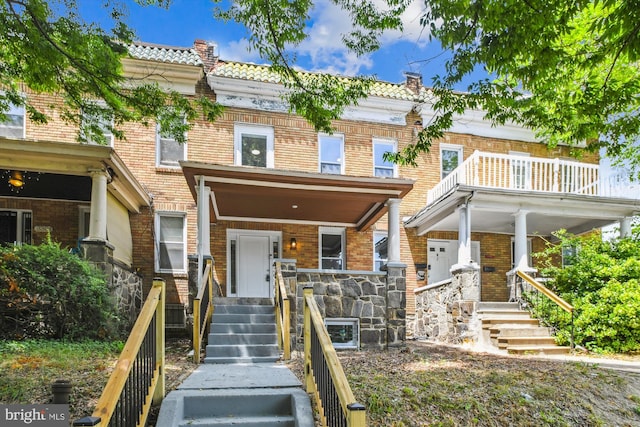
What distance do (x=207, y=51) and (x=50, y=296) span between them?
8.51 metres

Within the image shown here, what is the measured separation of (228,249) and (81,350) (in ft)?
18.8

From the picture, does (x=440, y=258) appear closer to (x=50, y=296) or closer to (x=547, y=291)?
(x=547, y=291)

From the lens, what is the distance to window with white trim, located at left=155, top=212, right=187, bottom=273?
38.1ft

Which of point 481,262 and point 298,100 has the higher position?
point 298,100

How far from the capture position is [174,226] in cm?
1183

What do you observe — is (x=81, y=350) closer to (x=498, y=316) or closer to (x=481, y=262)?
(x=498, y=316)

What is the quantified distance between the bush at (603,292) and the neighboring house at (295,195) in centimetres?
115

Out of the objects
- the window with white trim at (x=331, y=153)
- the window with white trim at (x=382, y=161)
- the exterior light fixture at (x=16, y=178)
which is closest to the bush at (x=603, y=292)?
the window with white trim at (x=382, y=161)

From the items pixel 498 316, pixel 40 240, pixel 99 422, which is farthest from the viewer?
pixel 40 240

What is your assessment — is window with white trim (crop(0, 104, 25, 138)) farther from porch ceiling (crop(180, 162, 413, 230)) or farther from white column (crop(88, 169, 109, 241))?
porch ceiling (crop(180, 162, 413, 230))

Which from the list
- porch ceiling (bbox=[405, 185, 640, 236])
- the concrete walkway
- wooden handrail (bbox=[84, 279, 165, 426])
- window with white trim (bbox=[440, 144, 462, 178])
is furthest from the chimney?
wooden handrail (bbox=[84, 279, 165, 426])

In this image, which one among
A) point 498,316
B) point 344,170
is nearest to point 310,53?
point 344,170

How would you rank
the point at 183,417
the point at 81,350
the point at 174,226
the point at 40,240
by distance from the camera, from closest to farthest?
the point at 183,417
the point at 81,350
the point at 40,240
the point at 174,226

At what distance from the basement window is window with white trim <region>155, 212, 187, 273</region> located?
4429 millimetres
